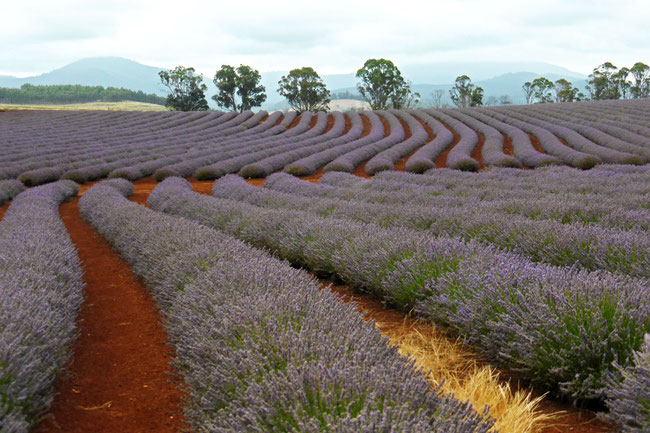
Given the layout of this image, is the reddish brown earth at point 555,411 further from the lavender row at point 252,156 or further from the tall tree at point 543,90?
the tall tree at point 543,90

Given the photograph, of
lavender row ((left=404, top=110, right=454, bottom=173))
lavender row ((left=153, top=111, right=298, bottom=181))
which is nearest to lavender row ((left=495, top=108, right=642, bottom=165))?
lavender row ((left=404, top=110, right=454, bottom=173))

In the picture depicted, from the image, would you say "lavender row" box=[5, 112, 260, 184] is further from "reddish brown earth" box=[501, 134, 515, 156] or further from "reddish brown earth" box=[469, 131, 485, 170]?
"reddish brown earth" box=[501, 134, 515, 156]

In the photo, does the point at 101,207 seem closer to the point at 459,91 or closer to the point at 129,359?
the point at 129,359

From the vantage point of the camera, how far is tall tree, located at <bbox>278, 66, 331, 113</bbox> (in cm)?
5609

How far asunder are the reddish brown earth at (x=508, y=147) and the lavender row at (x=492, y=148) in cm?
27

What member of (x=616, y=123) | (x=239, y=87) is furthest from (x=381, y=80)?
(x=616, y=123)

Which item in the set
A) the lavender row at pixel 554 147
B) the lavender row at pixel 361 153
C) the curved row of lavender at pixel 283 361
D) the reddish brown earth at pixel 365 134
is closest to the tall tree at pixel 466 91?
the reddish brown earth at pixel 365 134

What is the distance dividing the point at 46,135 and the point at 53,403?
1037 inches

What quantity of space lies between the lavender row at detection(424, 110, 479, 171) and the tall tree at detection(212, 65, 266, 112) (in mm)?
32625

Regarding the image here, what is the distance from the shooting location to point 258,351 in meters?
2.13

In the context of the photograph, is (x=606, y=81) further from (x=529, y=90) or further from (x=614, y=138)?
(x=614, y=138)

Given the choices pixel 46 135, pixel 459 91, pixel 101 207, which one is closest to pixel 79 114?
pixel 46 135

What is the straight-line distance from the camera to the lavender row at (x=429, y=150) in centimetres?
1537

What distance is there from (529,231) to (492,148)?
15030 mm
